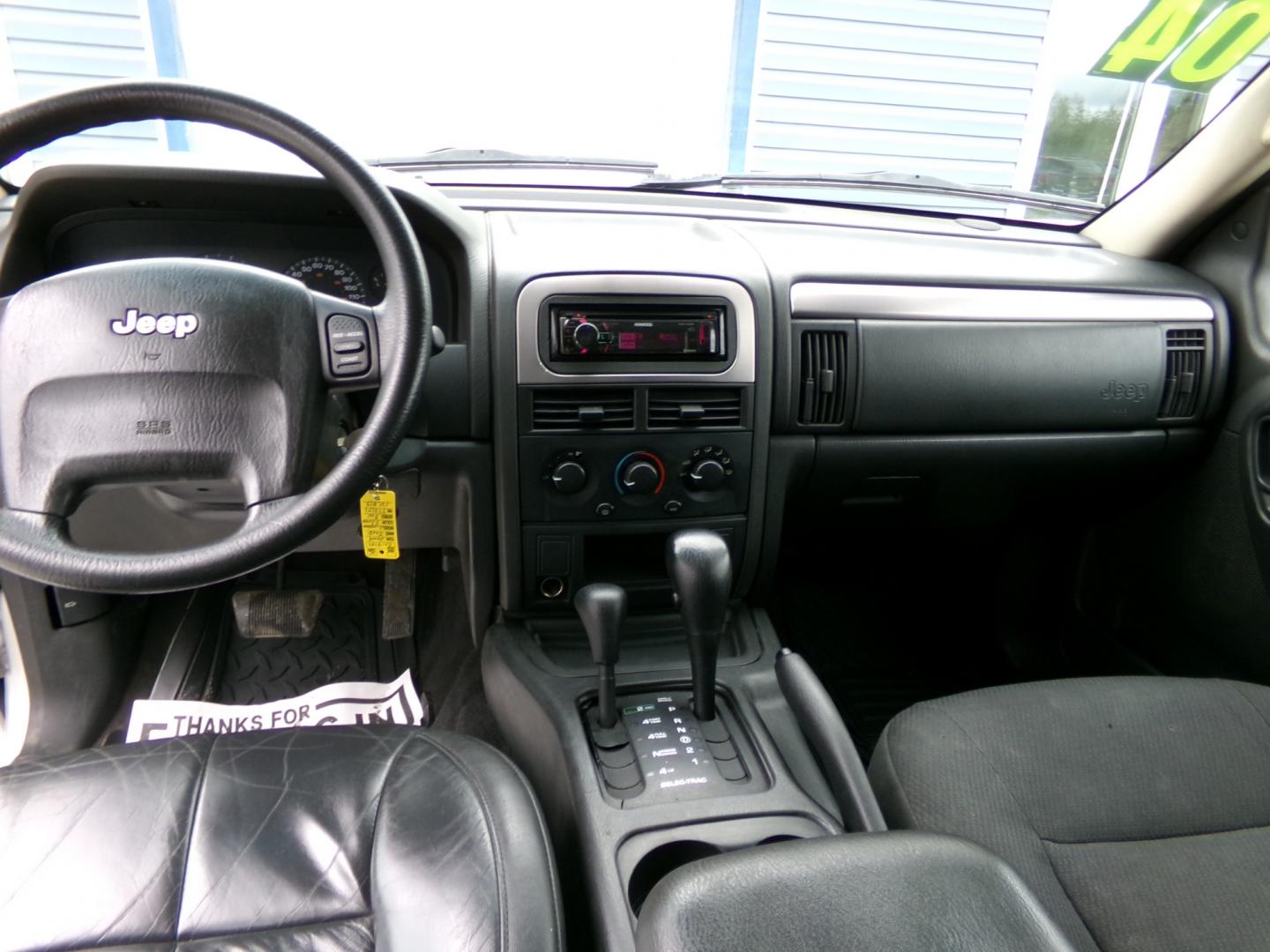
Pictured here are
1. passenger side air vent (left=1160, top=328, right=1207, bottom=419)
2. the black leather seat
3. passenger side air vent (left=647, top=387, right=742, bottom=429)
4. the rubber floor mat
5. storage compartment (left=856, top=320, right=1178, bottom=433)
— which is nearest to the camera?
the black leather seat

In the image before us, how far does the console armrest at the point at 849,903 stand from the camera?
657 mm

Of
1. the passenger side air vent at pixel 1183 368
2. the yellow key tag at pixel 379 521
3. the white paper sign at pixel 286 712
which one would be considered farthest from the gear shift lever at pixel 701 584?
the passenger side air vent at pixel 1183 368

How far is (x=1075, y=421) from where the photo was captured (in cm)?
147

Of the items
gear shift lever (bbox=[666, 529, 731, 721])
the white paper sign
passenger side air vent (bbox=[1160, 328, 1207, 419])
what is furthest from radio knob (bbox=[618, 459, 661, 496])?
passenger side air vent (bbox=[1160, 328, 1207, 419])

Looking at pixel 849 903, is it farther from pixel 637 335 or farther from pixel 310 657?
pixel 310 657

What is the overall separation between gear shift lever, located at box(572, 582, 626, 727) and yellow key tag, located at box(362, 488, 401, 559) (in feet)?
0.95

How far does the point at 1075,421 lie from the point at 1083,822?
755 mm

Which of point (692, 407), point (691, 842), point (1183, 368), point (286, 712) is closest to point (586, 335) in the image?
point (692, 407)

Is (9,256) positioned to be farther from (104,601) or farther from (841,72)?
(841,72)

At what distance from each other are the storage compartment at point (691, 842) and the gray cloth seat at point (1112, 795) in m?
0.14

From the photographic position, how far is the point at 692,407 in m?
1.25

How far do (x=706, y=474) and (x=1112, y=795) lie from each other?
2.24 ft

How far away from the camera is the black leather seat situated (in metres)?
0.77

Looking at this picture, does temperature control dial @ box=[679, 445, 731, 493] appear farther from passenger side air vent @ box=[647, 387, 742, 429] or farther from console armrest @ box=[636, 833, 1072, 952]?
console armrest @ box=[636, 833, 1072, 952]
